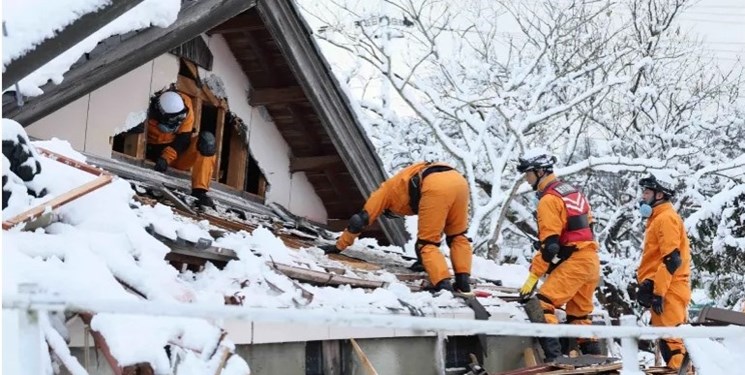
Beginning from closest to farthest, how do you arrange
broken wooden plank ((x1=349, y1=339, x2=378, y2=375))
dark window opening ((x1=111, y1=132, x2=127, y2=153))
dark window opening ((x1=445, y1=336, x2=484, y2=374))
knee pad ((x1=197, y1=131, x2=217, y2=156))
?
broken wooden plank ((x1=349, y1=339, x2=378, y2=375)), dark window opening ((x1=445, y1=336, x2=484, y2=374)), knee pad ((x1=197, y1=131, x2=217, y2=156)), dark window opening ((x1=111, y1=132, x2=127, y2=153))

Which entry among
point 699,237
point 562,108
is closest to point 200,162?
point 562,108

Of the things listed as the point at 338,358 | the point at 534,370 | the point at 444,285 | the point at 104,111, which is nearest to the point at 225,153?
the point at 104,111

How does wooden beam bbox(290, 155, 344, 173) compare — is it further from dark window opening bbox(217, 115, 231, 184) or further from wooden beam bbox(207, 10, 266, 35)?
wooden beam bbox(207, 10, 266, 35)

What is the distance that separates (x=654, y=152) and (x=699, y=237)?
263 centimetres

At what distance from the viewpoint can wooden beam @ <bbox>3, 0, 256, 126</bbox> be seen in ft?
15.2

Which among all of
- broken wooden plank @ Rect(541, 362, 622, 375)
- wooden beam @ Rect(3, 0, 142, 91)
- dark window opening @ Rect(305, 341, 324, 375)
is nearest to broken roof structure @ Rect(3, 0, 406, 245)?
wooden beam @ Rect(3, 0, 142, 91)

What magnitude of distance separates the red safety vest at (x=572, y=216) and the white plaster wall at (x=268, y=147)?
2817 mm

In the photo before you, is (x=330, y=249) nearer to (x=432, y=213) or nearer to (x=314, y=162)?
(x=432, y=213)

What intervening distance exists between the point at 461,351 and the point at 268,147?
9.77ft

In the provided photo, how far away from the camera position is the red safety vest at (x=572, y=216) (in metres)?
6.80

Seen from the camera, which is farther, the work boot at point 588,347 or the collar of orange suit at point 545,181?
the work boot at point 588,347

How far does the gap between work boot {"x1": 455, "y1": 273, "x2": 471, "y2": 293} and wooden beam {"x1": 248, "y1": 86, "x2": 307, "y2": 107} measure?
2.27 meters

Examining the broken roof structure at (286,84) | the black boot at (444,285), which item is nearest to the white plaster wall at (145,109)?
the broken roof structure at (286,84)

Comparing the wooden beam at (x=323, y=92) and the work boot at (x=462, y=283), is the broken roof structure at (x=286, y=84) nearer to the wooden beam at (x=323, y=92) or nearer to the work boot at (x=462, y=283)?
the wooden beam at (x=323, y=92)
